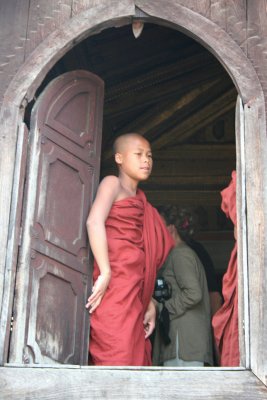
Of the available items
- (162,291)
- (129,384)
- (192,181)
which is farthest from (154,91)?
(129,384)

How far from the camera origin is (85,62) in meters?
7.30

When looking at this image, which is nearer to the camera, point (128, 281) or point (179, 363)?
point (128, 281)

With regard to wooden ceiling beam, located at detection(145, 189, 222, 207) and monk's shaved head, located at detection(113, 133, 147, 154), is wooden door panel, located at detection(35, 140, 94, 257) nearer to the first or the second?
monk's shaved head, located at detection(113, 133, 147, 154)

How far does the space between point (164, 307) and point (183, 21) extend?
5.88ft

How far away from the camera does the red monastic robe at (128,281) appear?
18.6 feet

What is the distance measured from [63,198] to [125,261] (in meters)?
0.51

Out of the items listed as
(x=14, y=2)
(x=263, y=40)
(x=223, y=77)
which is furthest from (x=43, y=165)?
(x=223, y=77)

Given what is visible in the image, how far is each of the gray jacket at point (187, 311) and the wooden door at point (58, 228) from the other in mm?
758

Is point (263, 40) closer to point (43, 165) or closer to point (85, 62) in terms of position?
point (43, 165)

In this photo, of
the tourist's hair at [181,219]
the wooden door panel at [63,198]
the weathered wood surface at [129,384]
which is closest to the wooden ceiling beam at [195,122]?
the tourist's hair at [181,219]

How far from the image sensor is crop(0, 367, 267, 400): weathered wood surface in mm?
4992

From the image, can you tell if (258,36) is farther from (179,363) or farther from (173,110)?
(173,110)

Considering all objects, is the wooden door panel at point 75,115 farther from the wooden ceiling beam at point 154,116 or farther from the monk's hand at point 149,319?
the wooden ceiling beam at point 154,116

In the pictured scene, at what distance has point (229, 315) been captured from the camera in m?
5.84
